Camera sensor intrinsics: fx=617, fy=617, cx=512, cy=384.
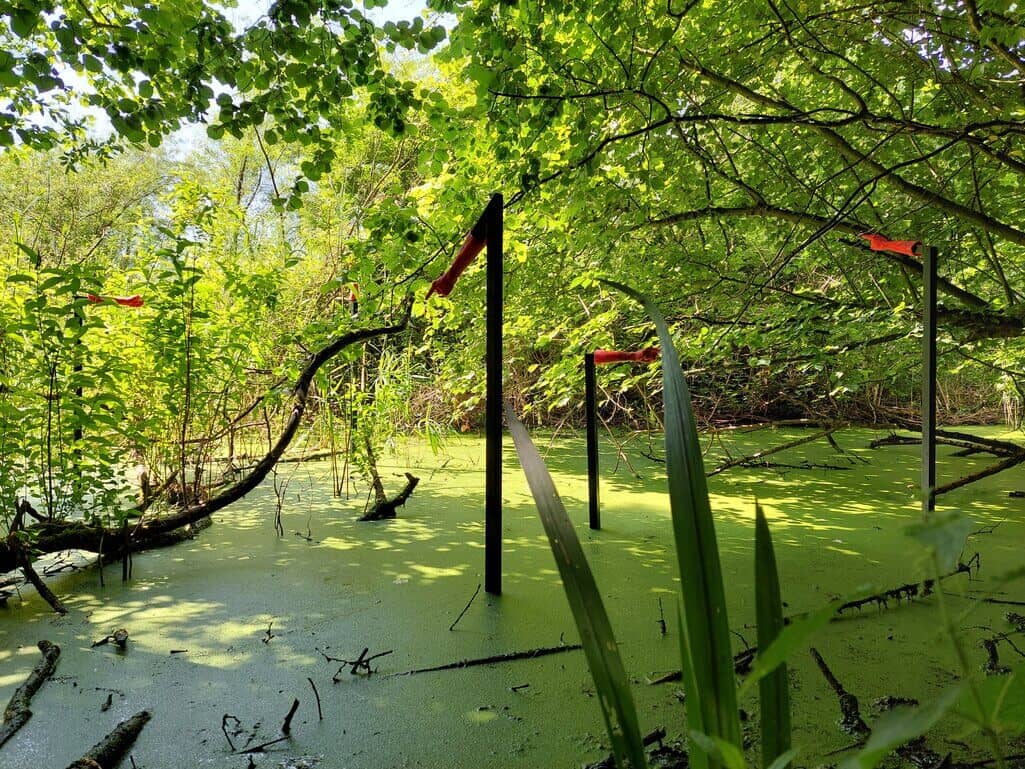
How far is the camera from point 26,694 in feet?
4.36

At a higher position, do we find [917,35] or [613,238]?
[917,35]

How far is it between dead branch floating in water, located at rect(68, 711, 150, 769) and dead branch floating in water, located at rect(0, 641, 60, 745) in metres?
0.20

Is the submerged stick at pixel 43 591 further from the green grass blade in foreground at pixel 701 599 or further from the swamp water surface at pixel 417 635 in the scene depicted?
the green grass blade in foreground at pixel 701 599

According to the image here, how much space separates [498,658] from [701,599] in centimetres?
125

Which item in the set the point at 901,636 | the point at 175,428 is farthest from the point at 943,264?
the point at 175,428

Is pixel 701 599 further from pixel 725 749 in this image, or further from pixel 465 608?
pixel 465 608

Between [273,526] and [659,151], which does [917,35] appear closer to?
[659,151]

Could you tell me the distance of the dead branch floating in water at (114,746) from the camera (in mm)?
1057

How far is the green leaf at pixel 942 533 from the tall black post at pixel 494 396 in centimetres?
173

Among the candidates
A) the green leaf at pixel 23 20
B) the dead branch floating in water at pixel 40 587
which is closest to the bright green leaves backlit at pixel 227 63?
the green leaf at pixel 23 20

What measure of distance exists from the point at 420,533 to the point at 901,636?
1.86m

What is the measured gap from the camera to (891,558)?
7.63 ft

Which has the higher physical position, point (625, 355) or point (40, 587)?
point (625, 355)

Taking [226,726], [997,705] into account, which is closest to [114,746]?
[226,726]
